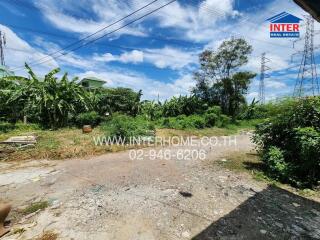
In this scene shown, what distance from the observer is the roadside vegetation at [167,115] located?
5.42m

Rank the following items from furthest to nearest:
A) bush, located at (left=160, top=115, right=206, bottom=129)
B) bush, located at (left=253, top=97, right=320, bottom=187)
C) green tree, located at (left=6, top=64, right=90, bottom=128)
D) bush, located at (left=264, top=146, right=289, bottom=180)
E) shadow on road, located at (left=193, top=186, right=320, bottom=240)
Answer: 1. bush, located at (left=160, top=115, right=206, bottom=129)
2. green tree, located at (left=6, top=64, right=90, bottom=128)
3. bush, located at (left=264, top=146, right=289, bottom=180)
4. bush, located at (left=253, top=97, right=320, bottom=187)
5. shadow on road, located at (left=193, top=186, right=320, bottom=240)

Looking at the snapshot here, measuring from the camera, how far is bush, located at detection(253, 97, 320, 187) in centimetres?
486

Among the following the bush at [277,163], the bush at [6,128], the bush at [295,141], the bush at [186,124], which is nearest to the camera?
the bush at [295,141]

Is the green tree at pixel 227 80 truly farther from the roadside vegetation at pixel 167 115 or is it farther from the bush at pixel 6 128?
the bush at pixel 6 128

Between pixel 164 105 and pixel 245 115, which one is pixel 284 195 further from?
pixel 245 115

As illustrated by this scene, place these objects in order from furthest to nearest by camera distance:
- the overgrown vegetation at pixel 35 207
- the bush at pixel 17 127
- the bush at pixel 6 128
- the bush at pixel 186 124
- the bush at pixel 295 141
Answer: the bush at pixel 186 124 < the bush at pixel 17 127 < the bush at pixel 6 128 < the bush at pixel 295 141 < the overgrown vegetation at pixel 35 207

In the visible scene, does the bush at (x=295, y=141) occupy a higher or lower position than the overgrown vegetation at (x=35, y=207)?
higher

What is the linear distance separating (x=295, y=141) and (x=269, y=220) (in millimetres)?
2568

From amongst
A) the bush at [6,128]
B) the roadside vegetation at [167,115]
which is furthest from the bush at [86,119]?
the bush at [6,128]

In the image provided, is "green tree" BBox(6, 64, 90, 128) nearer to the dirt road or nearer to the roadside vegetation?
the roadside vegetation

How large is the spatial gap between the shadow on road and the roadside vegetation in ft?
3.56

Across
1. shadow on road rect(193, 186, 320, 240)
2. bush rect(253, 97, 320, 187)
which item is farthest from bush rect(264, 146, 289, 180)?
shadow on road rect(193, 186, 320, 240)

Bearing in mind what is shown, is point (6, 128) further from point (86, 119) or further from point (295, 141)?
point (295, 141)

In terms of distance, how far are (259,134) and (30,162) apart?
22.3 ft
